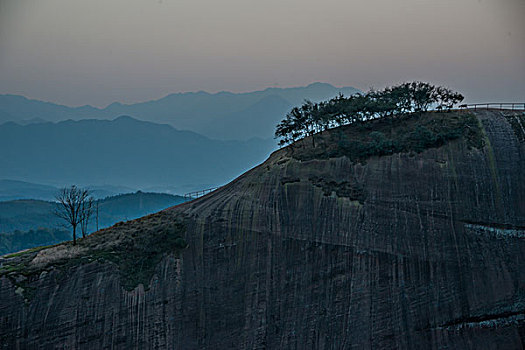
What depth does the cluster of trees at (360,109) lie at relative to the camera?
51.1 meters

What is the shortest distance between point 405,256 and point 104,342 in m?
26.7

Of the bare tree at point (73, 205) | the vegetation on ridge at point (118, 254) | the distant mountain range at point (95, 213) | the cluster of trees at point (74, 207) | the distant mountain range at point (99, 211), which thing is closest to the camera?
the vegetation on ridge at point (118, 254)

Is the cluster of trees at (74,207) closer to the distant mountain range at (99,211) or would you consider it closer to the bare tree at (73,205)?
the bare tree at (73,205)

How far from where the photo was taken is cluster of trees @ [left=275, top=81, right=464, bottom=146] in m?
51.1

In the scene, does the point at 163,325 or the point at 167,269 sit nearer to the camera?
the point at 163,325

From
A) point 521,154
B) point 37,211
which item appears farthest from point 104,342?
point 37,211

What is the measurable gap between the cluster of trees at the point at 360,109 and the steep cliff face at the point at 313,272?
A: 1090cm

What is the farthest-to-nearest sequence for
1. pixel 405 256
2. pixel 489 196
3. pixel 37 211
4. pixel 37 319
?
pixel 37 211 → pixel 489 196 → pixel 405 256 → pixel 37 319

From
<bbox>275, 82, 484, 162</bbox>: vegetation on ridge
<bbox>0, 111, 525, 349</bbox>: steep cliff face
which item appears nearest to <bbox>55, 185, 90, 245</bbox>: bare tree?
<bbox>0, 111, 525, 349</bbox>: steep cliff face

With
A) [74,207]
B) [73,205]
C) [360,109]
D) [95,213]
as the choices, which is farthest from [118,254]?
[95,213]

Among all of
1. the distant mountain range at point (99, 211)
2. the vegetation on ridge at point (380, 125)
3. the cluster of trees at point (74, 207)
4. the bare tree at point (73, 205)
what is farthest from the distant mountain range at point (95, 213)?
the vegetation on ridge at point (380, 125)

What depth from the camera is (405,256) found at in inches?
1458

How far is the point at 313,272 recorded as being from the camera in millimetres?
36625

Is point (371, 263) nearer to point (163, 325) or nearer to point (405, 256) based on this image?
point (405, 256)
